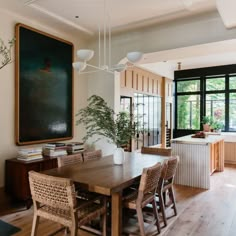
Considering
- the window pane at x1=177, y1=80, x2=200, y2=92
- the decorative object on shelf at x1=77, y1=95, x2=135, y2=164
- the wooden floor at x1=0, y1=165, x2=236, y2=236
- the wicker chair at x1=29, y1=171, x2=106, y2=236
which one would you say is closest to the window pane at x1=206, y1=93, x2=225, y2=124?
the window pane at x1=177, y1=80, x2=200, y2=92

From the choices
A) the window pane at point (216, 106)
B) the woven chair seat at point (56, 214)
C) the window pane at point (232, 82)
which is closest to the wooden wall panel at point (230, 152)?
the window pane at point (216, 106)

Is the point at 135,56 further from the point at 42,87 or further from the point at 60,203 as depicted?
the point at 42,87

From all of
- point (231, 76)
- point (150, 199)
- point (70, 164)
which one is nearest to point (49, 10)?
point (70, 164)

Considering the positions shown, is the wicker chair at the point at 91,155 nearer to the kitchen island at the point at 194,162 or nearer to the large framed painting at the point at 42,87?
the large framed painting at the point at 42,87

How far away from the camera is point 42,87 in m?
4.03

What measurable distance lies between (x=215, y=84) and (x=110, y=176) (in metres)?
6.41

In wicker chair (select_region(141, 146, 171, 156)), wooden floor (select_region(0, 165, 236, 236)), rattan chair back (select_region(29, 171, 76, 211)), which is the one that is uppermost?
wicker chair (select_region(141, 146, 171, 156))

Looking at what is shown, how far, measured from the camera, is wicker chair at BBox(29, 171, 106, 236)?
199 centimetres

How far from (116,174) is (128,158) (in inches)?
35.9

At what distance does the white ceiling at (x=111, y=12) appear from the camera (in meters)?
3.32

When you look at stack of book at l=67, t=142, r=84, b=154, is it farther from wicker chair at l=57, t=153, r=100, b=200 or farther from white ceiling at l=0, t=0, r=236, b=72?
white ceiling at l=0, t=0, r=236, b=72

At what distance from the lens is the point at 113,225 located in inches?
A: 85.7

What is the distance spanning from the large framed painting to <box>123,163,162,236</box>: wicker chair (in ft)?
7.07

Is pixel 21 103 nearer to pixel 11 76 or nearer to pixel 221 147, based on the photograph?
pixel 11 76
